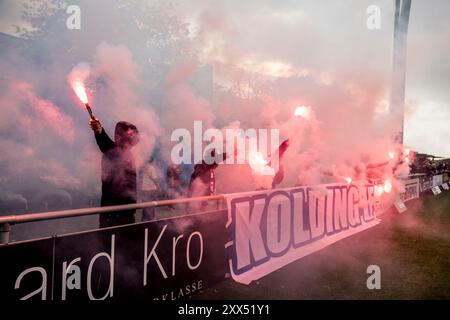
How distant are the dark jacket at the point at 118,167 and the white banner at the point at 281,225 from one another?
1.37m

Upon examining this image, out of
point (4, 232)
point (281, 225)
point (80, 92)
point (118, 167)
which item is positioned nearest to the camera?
point (4, 232)

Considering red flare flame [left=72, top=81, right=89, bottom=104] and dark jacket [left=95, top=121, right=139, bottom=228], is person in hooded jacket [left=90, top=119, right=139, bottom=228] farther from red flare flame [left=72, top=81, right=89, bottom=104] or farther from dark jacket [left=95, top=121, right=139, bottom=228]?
red flare flame [left=72, top=81, right=89, bottom=104]

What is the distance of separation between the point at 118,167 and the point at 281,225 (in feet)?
8.48

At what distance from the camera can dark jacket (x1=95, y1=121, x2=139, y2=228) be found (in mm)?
4664

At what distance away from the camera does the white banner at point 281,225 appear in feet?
16.1

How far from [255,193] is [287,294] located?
1.44 metres

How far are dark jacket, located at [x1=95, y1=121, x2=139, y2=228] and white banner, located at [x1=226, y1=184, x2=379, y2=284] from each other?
1366 millimetres

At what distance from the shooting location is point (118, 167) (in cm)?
475

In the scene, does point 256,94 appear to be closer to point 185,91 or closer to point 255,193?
point 185,91

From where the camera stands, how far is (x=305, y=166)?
8773 millimetres

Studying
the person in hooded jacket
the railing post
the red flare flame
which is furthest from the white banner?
the railing post

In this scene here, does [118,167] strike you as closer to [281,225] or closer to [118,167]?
[118,167]

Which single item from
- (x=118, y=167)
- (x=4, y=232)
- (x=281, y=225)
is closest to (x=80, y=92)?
(x=118, y=167)

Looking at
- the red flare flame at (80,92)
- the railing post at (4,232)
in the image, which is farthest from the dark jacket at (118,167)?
the railing post at (4,232)
